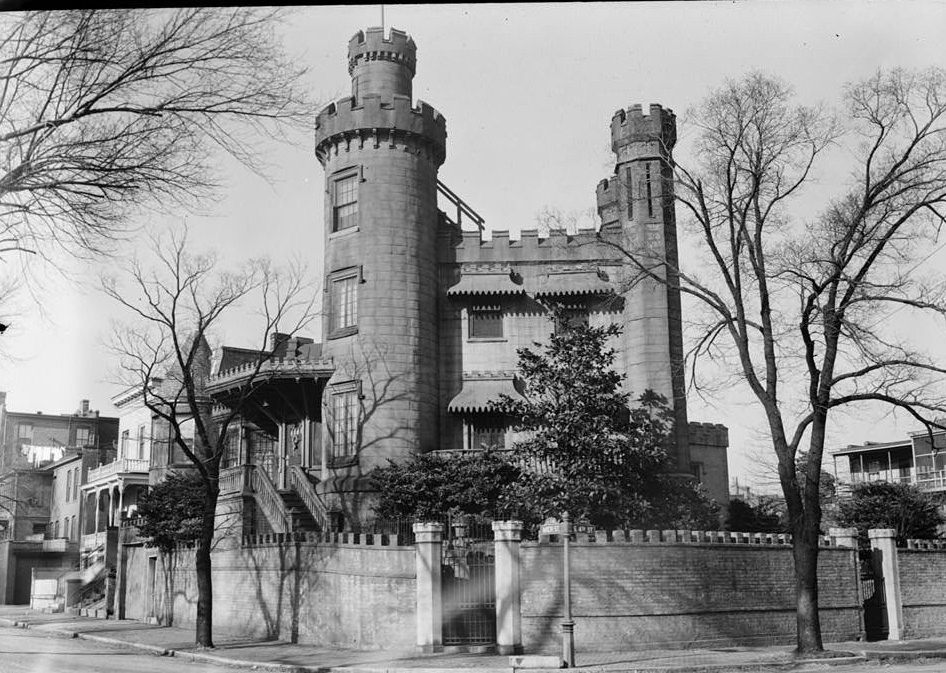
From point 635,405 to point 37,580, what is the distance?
31.2m

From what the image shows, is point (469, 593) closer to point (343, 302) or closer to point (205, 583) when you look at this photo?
point (205, 583)

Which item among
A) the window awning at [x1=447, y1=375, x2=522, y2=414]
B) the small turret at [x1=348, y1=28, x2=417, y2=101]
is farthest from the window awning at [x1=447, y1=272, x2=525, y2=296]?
the small turret at [x1=348, y1=28, x2=417, y2=101]

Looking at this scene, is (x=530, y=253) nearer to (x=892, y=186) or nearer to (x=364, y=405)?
(x=364, y=405)

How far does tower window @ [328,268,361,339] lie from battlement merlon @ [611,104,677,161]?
1043cm

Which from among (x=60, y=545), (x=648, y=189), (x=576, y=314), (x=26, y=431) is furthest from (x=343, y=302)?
(x=26, y=431)

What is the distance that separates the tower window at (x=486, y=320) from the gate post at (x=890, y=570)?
1374cm

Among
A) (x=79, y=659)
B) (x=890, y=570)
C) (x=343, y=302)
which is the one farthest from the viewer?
(x=343, y=302)

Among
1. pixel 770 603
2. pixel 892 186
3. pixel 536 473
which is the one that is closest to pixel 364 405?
pixel 536 473

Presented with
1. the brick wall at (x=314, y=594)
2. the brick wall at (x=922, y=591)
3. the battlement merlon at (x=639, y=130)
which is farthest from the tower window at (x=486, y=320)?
the brick wall at (x=922, y=591)

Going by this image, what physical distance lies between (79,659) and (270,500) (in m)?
8.62

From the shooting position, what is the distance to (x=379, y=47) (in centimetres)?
3719

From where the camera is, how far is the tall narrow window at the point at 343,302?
34969 mm

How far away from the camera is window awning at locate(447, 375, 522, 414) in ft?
114

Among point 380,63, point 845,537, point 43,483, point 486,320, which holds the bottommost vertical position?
point 845,537
